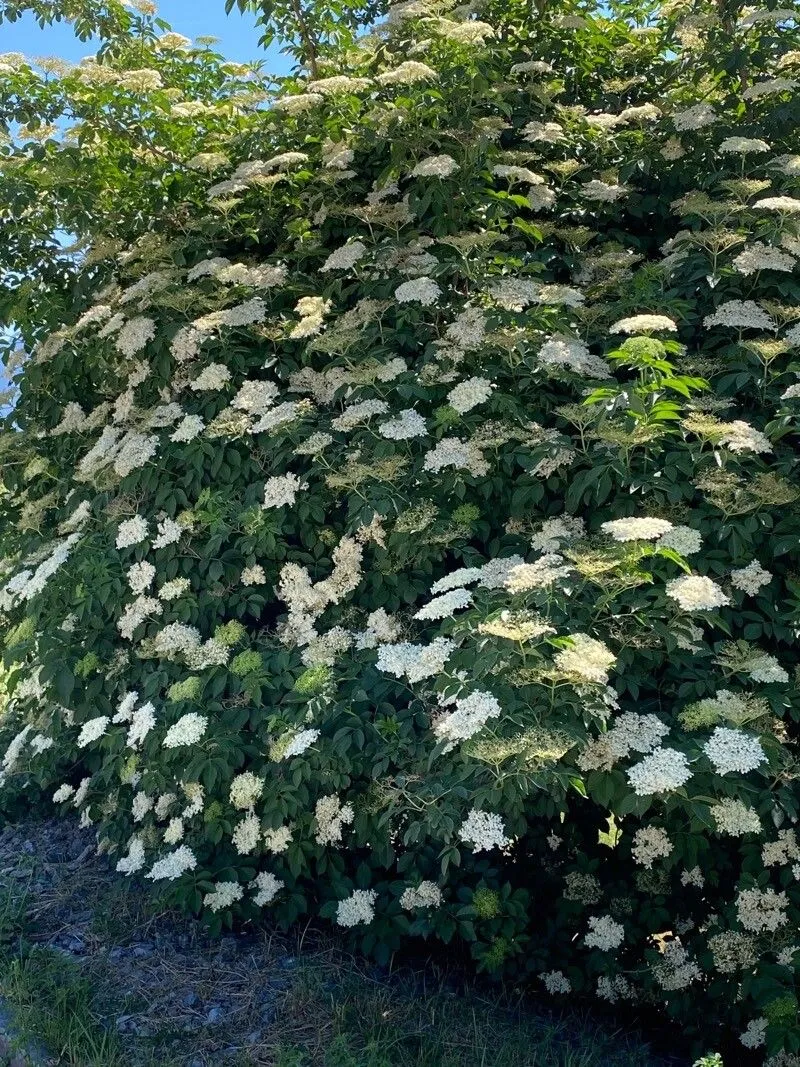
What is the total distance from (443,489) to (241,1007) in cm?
175

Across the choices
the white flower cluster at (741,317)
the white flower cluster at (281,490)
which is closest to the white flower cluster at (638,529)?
the white flower cluster at (741,317)

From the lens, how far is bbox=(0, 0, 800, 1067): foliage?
3.09 meters

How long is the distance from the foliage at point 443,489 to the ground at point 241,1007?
16cm

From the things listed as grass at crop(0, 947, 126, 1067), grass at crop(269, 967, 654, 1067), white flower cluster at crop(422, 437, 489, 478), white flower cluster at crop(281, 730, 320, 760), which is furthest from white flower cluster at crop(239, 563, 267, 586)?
grass at crop(0, 947, 126, 1067)

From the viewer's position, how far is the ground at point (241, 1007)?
3328 millimetres

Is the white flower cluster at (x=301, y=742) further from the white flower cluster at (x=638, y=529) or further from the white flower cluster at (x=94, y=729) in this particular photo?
the white flower cluster at (x=638, y=529)

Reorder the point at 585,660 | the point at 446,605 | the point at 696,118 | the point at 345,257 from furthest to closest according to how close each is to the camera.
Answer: the point at 696,118 < the point at 345,257 < the point at 446,605 < the point at 585,660

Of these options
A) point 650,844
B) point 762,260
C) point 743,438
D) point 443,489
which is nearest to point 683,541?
point 743,438

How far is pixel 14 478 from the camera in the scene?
5098mm

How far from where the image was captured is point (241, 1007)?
11.8 feet

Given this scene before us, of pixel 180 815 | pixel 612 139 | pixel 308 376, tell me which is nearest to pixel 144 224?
pixel 308 376

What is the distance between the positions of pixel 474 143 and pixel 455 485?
134cm

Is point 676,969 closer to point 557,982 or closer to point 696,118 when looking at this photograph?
point 557,982

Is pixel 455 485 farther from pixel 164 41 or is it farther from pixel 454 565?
pixel 164 41
